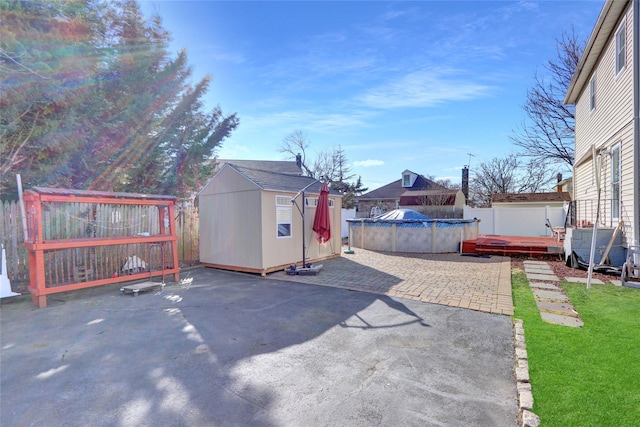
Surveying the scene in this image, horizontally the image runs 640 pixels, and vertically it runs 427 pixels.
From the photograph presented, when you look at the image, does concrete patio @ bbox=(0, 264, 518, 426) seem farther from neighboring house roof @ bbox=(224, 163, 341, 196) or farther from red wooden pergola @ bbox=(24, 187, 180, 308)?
neighboring house roof @ bbox=(224, 163, 341, 196)

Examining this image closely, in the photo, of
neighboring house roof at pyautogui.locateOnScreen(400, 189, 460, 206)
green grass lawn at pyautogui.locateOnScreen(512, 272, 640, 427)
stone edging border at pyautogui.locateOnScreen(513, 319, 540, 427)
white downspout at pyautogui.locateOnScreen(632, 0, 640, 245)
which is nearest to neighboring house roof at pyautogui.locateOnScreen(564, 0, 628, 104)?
white downspout at pyautogui.locateOnScreen(632, 0, 640, 245)

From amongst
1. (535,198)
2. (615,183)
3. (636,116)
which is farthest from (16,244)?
(535,198)

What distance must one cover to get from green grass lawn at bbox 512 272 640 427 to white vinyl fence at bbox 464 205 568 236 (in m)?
12.8

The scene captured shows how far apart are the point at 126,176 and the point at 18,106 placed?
3469 millimetres

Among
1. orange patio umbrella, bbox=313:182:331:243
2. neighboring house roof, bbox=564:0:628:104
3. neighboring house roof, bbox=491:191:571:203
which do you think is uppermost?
neighboring house roof, bbox=564:0:628:104

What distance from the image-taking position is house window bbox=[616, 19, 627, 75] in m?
7.25

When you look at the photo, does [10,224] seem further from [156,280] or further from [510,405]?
[510,405]

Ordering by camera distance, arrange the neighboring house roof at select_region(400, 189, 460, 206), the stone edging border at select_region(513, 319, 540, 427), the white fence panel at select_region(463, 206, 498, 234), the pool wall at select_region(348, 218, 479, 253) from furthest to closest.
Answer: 1. the neighboring house roof at select_region(400, 189, 460, 206)
2. the white fence panel at select_region(463, 206, 498, 234)
3. the pool wall at select_region(348, 218, 479, 253)
4. the stone edging border at select_region(513, 319, 540, 427)

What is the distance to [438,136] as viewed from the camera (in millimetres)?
20469

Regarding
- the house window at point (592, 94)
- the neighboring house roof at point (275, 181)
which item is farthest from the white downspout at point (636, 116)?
the neighboring house roof at point (275, 181)

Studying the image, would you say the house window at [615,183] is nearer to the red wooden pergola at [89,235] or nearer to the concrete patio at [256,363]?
the concrete patio at [256,363]

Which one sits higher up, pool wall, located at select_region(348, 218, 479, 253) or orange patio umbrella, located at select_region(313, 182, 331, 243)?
orange patio umbrella, located at select_region(313, 182, 331, 243)

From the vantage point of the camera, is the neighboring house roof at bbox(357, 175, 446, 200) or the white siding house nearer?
the white siding house

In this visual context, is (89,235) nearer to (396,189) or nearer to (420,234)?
(420,234)
